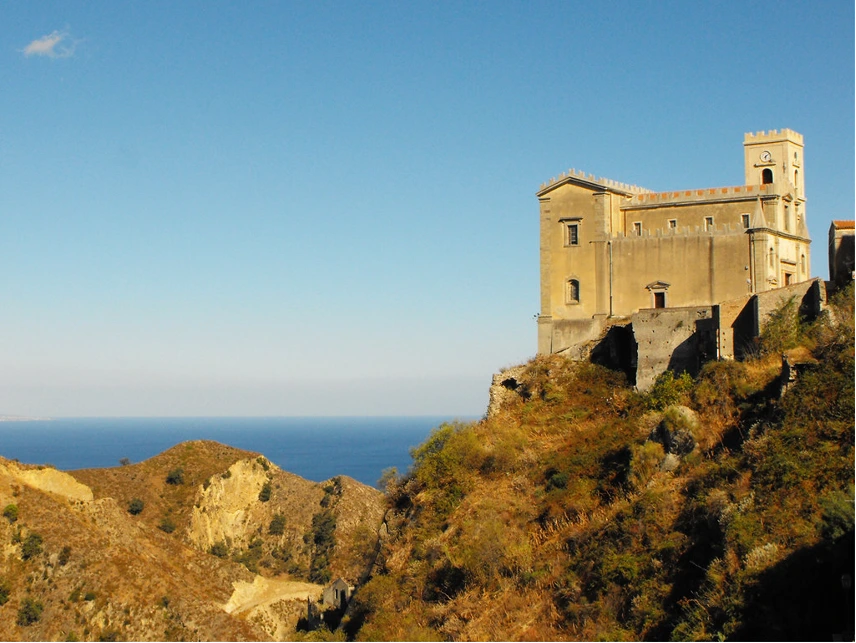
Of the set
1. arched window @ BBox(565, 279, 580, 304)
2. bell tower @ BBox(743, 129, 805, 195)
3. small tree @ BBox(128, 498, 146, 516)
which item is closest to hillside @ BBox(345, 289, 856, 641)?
arched window @ BBox(565, 279, 580, 304)

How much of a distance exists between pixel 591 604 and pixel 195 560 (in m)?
39.5

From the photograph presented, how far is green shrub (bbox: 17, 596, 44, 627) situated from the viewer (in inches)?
1934

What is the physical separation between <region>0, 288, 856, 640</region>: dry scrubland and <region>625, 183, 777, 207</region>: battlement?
6272 millimetres

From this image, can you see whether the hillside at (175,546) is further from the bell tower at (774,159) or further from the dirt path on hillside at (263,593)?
the bell tower at (774,159)

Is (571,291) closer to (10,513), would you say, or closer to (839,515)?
(839,515)

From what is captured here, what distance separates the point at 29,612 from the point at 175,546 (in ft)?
42.2

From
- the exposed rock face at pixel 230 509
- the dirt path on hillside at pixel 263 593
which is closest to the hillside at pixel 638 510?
the dirt path on hillside at pixel 263 593

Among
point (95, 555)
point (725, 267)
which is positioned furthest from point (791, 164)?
point (95, 555)

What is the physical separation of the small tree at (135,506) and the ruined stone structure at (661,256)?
125 ft

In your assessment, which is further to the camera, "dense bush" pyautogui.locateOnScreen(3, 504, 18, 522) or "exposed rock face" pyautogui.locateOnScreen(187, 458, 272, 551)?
"exposed rock face" pyautogui.locateOnScreen(187, 458, 272, 551)

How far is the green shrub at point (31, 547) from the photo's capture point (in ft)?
173

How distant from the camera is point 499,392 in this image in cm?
3844

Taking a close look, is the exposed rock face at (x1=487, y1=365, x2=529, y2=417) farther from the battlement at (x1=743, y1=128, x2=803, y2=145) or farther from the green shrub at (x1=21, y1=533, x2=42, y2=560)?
the green shrub at (x1=21, y1=533, x2=42, y2=560)

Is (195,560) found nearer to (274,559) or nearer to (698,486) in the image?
(274,559)
